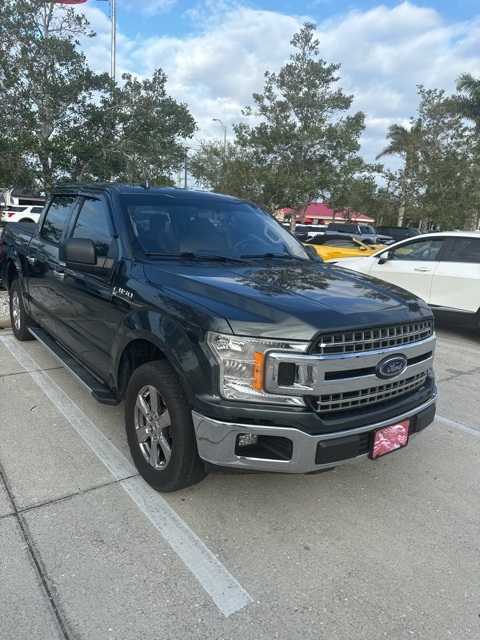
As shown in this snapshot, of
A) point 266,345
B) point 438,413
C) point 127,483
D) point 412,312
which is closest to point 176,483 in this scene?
point 127,483

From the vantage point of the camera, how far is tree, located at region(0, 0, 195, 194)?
35.3 ft

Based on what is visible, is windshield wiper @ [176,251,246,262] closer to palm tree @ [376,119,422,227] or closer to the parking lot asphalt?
the parking lot asphalt

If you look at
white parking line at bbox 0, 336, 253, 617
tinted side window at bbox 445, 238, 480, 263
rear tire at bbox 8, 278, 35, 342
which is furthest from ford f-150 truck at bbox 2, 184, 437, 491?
tinted side window at bbox 445, 238, 480, 263

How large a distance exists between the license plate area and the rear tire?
4.34 meters

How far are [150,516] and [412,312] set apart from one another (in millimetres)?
1911

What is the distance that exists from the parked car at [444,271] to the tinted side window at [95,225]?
533 cm

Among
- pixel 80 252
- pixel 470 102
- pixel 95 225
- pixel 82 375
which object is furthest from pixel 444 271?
pixel 470 102

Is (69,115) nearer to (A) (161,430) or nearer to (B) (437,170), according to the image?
(A) (161,430)

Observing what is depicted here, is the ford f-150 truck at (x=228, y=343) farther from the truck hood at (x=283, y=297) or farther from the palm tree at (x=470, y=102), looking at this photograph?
the palm tree at (x=470, y=102)

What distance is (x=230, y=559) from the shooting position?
2.36 meters

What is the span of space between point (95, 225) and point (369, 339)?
7.67 ft

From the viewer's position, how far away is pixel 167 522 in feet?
8.55

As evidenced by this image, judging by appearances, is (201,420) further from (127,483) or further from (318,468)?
(127,483)

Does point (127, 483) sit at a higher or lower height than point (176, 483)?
lower
